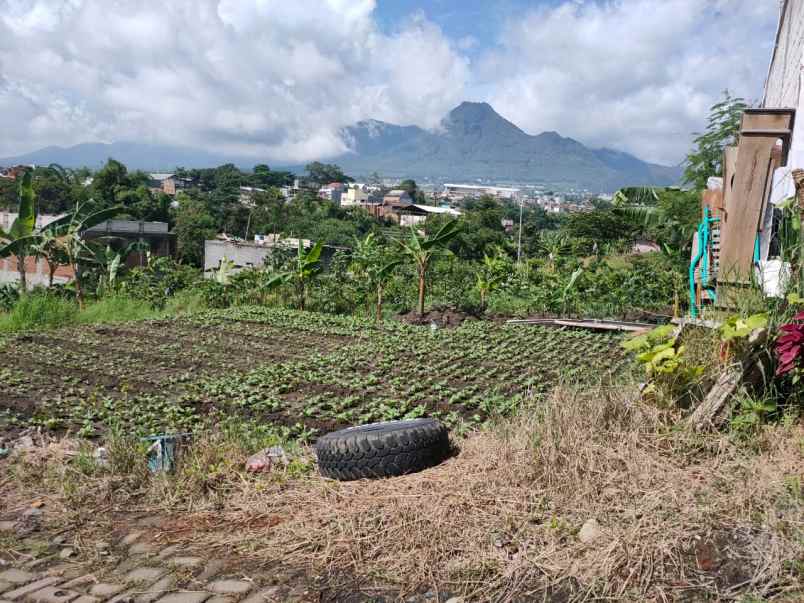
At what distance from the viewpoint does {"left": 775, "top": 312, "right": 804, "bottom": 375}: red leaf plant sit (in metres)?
3.42

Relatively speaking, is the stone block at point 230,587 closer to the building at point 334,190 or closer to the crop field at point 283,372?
the crop field at point 283,372

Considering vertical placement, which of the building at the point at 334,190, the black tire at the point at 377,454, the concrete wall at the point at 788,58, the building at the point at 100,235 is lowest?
the building at the point at 100,235

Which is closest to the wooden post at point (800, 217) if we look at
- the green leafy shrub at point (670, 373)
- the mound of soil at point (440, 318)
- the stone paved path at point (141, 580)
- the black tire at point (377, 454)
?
the green leafy shrub at point (670, 373)

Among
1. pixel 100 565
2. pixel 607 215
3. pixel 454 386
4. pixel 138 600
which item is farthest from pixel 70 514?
pixel 607 215

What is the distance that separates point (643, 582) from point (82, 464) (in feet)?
12.0

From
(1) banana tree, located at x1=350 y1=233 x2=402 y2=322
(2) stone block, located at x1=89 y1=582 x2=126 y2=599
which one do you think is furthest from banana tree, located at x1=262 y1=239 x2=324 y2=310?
(2) stone block, located at x1=89 y1=582 x2=126 y2=599

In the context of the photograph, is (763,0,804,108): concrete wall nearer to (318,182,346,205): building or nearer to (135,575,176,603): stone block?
(135,575,176,603): stone block

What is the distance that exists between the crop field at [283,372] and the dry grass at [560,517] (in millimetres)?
1093

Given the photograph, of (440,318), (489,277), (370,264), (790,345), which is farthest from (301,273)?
(790,345)

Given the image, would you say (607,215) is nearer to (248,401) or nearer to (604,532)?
(248,401)

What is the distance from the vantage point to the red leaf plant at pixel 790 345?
342 centimetres

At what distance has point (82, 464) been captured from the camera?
4758mm

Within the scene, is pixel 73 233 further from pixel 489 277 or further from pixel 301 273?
pixel 489 277

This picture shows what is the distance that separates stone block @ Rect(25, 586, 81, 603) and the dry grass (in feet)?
2.00
